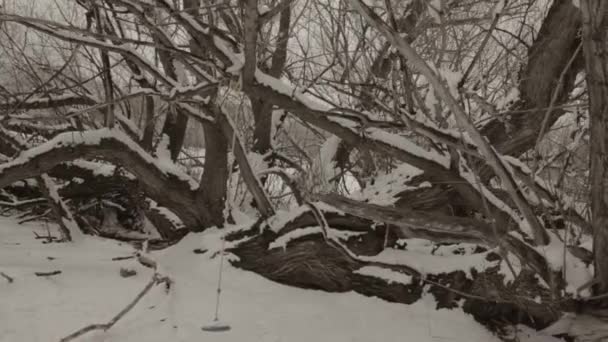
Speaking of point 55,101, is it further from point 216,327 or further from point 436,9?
point 436,9

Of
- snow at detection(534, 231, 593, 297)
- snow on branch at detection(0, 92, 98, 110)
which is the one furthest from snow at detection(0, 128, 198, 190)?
snow at detection(534, 231, 593, 297)

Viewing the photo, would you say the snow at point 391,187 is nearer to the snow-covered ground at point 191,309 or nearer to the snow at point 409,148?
the snow at point 409,148

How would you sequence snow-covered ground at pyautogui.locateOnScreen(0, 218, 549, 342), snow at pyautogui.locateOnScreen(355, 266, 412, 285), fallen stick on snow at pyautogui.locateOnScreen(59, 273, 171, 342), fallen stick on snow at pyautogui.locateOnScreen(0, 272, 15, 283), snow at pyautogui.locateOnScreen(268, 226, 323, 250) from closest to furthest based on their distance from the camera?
1. fallen stick on snow at pyautogui.locateOnScreen(59, 273, 171, 342)
2. snow-covered ground at pyautogui.locateOnScreen(0, 218, 549, 342)
3. fallen stick on snow at pyautogui.locateOnScreen(0, 272, 15, 283)
4. snow at pyautogui.locateOnScreen(355, 266, 412, 285)
5. snow at pyautogui.locateOnScreen(268, 226, 323, 250)

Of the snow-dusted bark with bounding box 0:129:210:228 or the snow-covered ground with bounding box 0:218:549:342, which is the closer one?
the snow-covered ground with bounding box 0:218:549:342

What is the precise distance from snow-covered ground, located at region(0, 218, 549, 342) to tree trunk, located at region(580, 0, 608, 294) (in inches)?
25.7

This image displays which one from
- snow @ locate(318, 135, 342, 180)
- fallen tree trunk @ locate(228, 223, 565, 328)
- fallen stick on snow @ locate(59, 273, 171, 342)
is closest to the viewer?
fallen stick on snow @ locate(59, 273, 171, 342)

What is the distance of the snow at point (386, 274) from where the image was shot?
274 centimetres

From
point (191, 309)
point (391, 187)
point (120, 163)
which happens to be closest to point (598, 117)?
point (391, 187)

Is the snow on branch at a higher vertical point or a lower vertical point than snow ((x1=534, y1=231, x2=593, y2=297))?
higher

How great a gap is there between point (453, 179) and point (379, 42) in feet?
8.38

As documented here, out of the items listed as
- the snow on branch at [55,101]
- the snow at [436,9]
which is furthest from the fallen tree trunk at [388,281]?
the snow on branch at [55,101]

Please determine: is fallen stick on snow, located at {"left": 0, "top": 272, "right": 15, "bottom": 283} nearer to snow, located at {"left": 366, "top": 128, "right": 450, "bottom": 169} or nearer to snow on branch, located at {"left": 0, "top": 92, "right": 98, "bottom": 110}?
snow on branch, located at {"left": 0, "top": 92, "right": 98, "bottom": 110}

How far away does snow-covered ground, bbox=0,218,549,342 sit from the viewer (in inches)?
88.0

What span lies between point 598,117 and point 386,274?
1418mm
